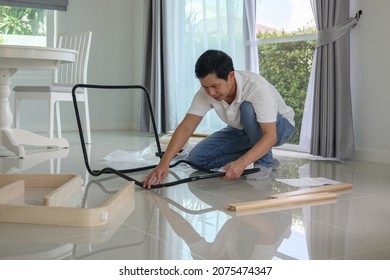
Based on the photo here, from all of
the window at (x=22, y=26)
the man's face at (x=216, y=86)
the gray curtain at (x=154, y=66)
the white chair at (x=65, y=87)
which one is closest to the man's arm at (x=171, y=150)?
the man's face at (x=216, y=86)

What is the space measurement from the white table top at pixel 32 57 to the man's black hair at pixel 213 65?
172 cm

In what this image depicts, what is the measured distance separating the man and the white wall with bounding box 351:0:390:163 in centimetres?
95

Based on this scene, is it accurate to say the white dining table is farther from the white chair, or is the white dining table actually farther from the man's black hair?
the man's black hair

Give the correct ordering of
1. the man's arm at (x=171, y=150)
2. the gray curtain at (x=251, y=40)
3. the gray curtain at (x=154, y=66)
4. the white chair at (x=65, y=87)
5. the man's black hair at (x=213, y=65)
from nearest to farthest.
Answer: the man's black hair at (x=213, y=65) < the man's arm at (x=171, y=150) < the white chair at (x=65, y=87) < the gray curtain at (x=251, y=40) < the gray curtain at (x=154, y=66)

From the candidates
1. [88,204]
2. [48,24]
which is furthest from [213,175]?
[48,24]

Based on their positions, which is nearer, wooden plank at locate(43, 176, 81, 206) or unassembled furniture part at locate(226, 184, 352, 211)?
Answer: wooden plank at locate(43, 176, 81, 206)

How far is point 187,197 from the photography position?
257 cm

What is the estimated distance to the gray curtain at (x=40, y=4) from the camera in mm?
5828

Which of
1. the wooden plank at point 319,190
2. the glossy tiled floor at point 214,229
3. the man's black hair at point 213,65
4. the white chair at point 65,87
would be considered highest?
the white chair at point 65,87

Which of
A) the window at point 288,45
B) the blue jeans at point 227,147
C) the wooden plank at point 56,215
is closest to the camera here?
the wooden plank at point 56,215

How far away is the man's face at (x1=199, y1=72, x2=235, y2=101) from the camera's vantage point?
2535 mm

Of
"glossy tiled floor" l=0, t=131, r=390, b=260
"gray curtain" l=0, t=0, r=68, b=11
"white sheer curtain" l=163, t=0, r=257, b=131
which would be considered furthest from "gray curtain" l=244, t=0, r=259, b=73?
"gray curtain" l=0, t=0, r=68, b=11

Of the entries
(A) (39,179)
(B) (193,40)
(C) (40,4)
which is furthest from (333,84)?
(C) (40,4)

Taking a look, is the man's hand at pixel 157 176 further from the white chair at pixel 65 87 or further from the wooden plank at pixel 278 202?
the white chair at pixel 65 87
